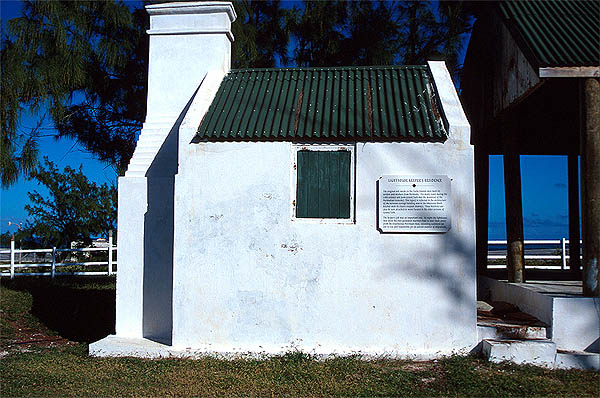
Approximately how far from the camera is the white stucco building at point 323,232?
7844 millimetres

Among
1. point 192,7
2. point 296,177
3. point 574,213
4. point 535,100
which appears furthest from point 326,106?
point 574,213

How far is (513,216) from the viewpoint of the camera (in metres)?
9.64

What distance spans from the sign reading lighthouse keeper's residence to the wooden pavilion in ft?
5.89

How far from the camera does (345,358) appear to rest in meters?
7.73

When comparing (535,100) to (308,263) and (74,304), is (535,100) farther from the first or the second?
(74,304)

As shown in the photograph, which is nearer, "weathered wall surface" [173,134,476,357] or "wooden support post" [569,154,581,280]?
"weathered wall surface" [173,134,476,357]

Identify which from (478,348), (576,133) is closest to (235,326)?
(478,348)

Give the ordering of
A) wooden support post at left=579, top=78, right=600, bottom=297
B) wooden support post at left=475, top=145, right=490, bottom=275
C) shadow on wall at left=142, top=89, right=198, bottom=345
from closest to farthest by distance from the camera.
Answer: wooden support post at left=579, top=78, right=600, bottom=297
shadow on wall at left=142, top=89, right=198, bottom=345
wooden support post at left=475, top=145, right=490, bottom=275

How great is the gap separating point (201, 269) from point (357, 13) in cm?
913

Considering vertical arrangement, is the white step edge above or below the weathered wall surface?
below

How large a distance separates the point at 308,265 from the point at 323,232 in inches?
19.6

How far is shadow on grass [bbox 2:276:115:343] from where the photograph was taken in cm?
1170

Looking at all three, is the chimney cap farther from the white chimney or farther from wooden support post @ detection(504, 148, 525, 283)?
wooden support post @ detection(504, 148, 525, 283)

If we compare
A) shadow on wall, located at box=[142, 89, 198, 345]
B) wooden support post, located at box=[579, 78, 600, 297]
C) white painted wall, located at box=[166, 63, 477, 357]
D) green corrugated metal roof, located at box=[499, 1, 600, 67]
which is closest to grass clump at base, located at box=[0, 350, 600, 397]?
white painted wall, located at box=[166, 63, 477, 357]
